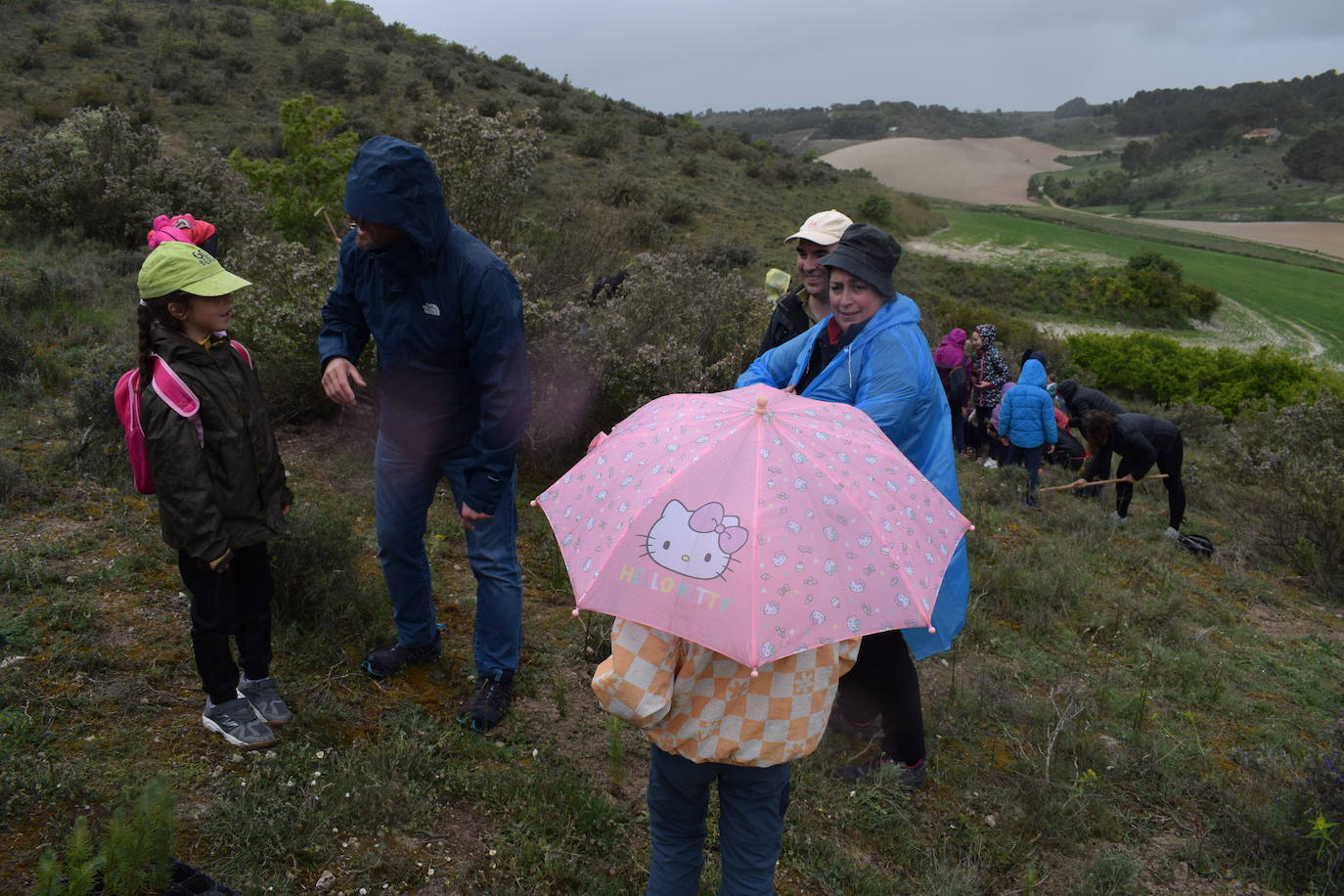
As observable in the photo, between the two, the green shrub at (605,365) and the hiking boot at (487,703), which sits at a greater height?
the green shrub at (605,365)

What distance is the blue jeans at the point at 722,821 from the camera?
195 cm

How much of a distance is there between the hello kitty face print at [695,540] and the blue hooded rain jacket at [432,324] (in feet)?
3.71

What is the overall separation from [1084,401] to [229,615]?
26.3 feet

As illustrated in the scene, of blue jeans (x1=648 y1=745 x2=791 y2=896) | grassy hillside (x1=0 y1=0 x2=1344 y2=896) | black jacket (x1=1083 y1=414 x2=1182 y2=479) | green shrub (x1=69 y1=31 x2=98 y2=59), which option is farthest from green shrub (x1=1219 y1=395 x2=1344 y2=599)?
green shrub (x1=69 y1=31 x2=98 y2=59)

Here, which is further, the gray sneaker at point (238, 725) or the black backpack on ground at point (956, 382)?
the black backpack on ground at point (956, 382)

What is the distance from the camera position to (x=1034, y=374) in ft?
26.1

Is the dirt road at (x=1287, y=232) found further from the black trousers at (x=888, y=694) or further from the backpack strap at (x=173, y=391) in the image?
the backpack strap at (x=173, y=391)

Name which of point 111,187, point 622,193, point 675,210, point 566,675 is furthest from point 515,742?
point 675,210

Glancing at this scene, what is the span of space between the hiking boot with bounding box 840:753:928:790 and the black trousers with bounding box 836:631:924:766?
0.10ft

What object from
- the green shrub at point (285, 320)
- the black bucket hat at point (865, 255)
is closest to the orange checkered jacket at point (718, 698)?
the black bucket hat at point (865, 255)

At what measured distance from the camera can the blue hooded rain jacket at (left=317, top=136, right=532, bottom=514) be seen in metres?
2.44

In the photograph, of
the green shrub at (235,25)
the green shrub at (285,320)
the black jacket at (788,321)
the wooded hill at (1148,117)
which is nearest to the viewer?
the black jacket at (788,321)

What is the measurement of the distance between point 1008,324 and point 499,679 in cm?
1547

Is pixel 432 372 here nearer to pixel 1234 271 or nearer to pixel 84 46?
pixel 84 46
